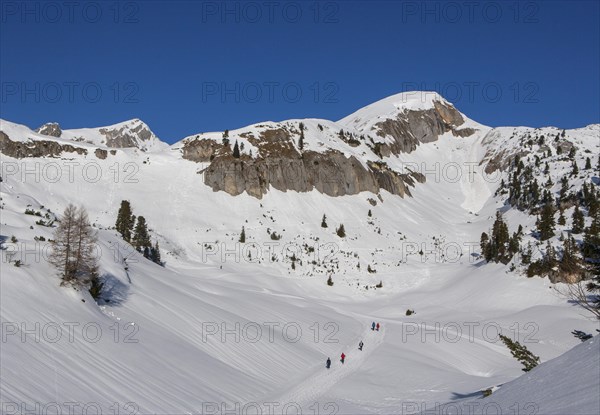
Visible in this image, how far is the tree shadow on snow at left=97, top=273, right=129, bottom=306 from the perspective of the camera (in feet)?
94.7

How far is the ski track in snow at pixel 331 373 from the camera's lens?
25453 mm

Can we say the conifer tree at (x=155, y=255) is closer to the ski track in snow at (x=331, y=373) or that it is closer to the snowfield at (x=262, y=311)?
the snowfield at (x=262, y=311)

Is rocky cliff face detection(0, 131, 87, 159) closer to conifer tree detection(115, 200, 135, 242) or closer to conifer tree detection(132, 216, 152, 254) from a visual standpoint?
conifer tree detection(115, 200, 135, 242)

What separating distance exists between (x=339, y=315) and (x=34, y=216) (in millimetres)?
30577

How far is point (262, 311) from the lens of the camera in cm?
4112

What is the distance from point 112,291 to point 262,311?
14.2 meters

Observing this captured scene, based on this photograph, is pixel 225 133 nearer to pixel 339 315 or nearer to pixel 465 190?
pixel 339 315

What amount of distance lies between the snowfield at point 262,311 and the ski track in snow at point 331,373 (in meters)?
0.17

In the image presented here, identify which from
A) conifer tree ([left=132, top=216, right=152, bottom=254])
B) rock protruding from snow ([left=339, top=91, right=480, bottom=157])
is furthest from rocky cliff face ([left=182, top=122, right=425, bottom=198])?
rock protruding from snow ([left=339, top=91, right=480, bottom=157])

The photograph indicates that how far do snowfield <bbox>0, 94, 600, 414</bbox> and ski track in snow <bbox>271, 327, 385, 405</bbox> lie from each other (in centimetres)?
17

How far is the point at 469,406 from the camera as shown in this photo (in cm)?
929

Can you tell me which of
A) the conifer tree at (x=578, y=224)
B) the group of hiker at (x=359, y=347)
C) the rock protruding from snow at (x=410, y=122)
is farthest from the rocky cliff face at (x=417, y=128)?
the group of hiker at (x=359, y=347)

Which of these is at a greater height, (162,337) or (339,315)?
(162,337)

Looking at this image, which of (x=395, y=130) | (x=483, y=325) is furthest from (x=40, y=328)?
(x=395, y=130)
